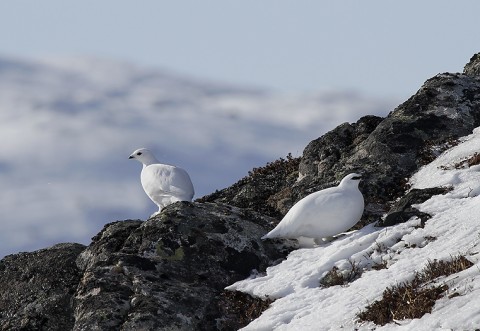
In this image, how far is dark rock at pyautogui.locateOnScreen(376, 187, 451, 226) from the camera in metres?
14.2

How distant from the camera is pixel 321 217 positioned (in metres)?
14.8

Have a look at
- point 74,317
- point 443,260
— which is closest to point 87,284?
point 74,317

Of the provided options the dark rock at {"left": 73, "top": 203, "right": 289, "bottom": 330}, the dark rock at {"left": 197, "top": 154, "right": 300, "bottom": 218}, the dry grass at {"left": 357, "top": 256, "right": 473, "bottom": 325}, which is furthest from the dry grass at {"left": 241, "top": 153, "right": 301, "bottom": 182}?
the dry grass at {"left": 357, "top": 256, "right": 473, "bottom": 325}

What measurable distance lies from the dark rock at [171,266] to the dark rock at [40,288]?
0.33 metres

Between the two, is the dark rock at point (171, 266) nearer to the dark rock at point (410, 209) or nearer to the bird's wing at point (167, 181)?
the dark rock at point (410, 209)

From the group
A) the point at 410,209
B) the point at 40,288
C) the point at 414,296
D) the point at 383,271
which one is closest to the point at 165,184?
the point at 40,288

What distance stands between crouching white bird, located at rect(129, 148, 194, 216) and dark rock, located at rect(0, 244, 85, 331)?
318cm

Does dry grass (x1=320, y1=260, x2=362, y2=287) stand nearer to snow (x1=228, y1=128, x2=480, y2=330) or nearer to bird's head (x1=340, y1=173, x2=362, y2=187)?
snow (x1=228, y1=128, x2=480, y2=330)

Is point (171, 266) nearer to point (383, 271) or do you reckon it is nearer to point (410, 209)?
point (383, 271)

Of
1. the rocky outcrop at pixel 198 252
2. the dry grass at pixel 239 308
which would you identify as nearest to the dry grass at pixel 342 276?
the dry grass at pixel 239 308

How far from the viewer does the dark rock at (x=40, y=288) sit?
14.2 meters

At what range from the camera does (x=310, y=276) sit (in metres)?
13.4

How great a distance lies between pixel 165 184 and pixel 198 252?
451 centimetres

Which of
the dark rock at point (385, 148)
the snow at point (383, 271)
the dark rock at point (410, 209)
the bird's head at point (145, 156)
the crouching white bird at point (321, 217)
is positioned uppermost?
the bird's head at point (145, 156)
